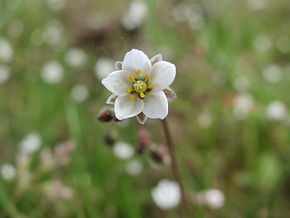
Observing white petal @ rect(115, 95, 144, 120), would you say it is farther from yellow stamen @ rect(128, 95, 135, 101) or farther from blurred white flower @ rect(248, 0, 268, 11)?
blurred white flower @ rect(248, 0, 268, 11)

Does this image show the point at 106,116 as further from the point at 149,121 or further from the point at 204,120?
the point at 149,121

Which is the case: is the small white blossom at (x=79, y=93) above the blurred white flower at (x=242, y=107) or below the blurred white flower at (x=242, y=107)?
above

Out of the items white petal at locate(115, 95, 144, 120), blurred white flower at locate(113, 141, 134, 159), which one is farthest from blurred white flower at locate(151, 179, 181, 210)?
white petal at locate(115, 95, 144, 120)

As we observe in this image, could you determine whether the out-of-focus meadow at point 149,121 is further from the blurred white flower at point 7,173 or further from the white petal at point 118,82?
the white petal at point 118,82

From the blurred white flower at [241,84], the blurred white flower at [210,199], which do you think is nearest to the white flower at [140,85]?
the blurred white flower at [210,199]

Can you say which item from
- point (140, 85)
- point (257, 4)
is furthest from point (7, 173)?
point (257, 4)

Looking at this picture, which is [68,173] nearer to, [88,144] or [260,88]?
[88,144]
